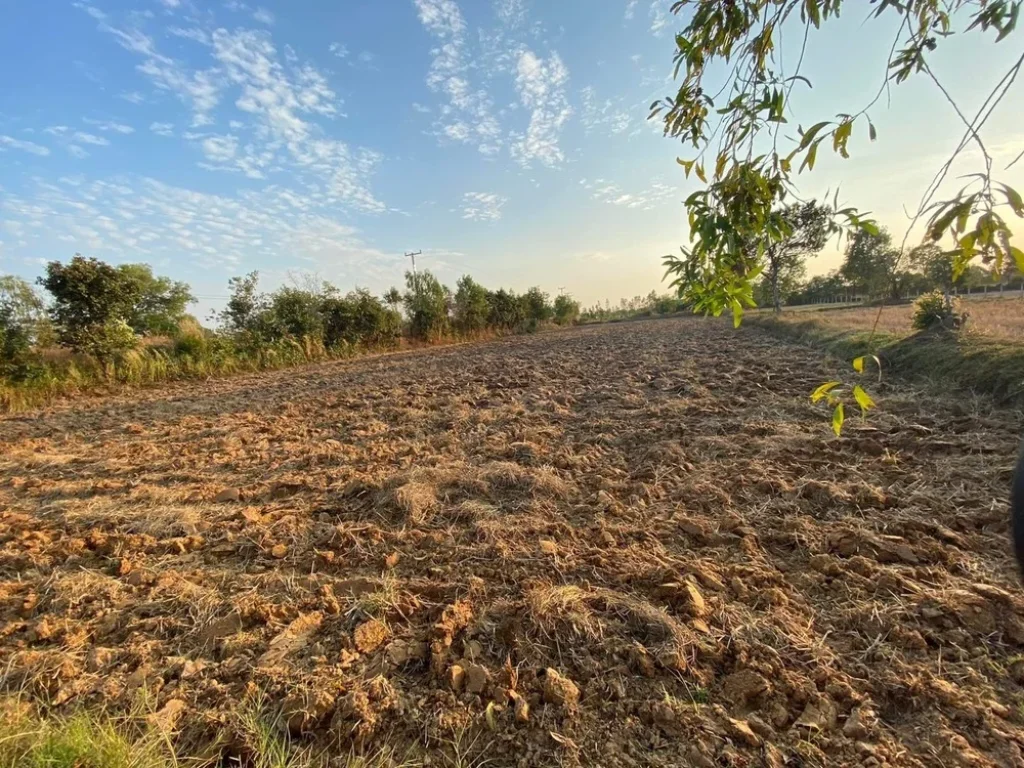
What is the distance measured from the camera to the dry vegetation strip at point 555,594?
149cm

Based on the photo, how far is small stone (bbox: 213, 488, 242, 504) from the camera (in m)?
3.46

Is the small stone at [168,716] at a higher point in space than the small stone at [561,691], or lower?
higher

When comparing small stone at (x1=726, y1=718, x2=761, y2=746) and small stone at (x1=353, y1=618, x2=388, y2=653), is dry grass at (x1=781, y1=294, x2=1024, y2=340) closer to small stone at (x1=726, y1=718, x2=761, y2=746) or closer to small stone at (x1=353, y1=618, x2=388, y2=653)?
small stone at (x1=726, y1=718, x2=761, y2=746)

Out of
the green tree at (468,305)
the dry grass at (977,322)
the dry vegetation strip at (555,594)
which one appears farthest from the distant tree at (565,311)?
the dry vegetation strip at (555,594)

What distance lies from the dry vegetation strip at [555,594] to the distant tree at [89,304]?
703 cm

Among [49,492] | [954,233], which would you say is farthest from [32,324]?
[954,233]

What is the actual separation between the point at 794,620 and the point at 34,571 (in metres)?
4.02

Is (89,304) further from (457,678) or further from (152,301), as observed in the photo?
(457,678)

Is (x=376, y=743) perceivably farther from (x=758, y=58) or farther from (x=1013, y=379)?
(x=1013, y=379)

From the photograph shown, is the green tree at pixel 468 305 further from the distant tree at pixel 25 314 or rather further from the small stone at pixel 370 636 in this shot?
the small stone at pixel 370 636

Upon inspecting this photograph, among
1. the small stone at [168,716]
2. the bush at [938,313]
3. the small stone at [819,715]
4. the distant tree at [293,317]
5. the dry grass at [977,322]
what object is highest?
the distant tree at [293,317]

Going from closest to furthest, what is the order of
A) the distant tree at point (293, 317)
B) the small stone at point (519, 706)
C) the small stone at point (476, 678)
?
the small stone at point (519, 706) < the small stone at point (476, 678) < the distant tree at point (293, 317)

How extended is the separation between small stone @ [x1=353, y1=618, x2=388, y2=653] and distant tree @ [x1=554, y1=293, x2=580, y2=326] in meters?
32.5

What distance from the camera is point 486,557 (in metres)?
2.51
